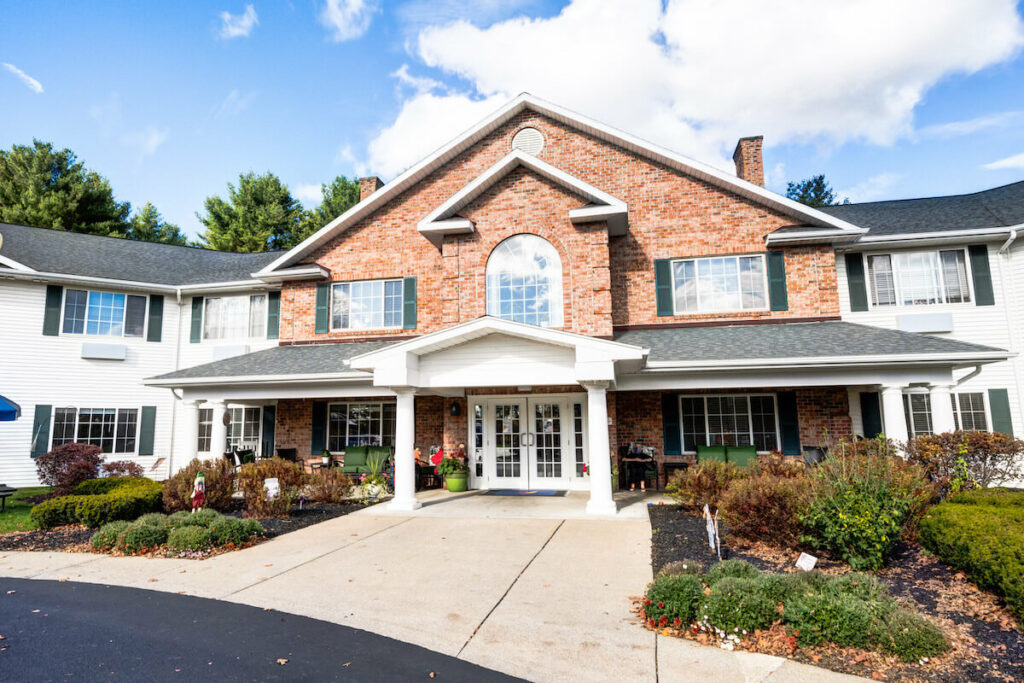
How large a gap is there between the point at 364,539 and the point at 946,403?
35.9 feet

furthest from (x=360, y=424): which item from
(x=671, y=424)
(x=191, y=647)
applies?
(x=191, y=647)

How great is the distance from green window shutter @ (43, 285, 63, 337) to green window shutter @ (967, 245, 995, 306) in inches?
952

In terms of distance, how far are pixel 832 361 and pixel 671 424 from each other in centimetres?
411

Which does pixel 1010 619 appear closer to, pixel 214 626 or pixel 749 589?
pixel 749 589

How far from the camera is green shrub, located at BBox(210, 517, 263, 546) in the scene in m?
8.28

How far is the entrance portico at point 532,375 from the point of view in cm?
1012

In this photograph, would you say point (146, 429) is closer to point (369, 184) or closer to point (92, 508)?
point (92, 508)

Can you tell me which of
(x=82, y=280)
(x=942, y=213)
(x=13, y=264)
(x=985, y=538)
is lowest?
(x=985, y=538)

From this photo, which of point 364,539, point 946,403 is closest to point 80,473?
point 364,539

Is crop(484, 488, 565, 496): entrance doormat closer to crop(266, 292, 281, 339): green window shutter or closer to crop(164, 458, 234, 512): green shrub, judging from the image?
crop(164, 458, 234, 512): green shrub

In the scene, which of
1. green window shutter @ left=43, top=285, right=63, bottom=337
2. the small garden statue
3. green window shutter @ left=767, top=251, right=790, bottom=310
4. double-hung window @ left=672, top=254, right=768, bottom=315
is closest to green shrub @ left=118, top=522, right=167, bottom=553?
the small garden statue

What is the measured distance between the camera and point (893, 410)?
1055cm

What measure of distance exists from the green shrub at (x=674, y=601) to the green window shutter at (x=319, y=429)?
11.8 m

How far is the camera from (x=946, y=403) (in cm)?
1049
